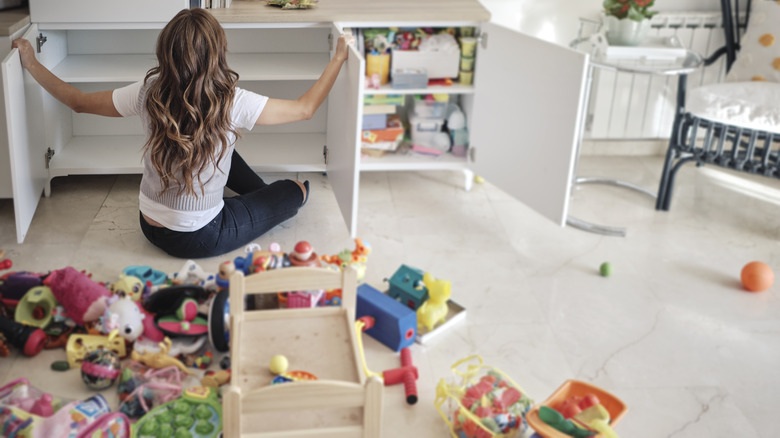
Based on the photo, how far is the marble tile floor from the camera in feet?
6.31

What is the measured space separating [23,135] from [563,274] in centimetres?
167

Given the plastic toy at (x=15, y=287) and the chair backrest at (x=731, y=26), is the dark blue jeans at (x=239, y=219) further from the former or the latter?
the chair backrest at (x=731, y=26)

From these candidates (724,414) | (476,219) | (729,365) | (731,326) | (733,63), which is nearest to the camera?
(724,414)

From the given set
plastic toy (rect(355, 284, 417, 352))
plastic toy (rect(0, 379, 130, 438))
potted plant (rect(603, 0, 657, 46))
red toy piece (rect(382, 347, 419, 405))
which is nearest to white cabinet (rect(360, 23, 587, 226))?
potted plant (rect(603, 0, 657, 46))

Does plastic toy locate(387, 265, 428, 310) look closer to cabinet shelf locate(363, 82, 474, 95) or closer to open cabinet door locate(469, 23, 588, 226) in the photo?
open cabinet door locate(469, 23, 588, 226)

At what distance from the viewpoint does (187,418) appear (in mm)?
1704

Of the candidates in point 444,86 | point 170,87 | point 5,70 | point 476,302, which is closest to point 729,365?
point 476,302

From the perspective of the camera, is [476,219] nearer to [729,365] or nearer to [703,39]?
[729,365]

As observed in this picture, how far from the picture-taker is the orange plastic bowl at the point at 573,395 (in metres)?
1.63

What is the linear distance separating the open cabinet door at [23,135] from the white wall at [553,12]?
→ 1.73 meters

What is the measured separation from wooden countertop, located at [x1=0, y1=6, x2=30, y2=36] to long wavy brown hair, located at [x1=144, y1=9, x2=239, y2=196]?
20.4 inches

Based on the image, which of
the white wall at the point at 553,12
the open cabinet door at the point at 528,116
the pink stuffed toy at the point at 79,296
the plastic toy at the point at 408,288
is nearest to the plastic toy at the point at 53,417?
the pink stuffed toy at the point at 79,296

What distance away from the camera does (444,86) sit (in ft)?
9.40

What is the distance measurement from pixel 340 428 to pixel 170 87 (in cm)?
109
